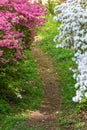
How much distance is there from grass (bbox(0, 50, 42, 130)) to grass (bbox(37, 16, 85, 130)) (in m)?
0.68

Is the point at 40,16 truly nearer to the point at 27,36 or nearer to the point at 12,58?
the point at 27,36

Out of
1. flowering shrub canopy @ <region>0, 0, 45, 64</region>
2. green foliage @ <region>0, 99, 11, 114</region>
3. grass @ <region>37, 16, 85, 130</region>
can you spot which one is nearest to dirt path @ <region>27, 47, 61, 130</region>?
grass @ <region>37, 16, 85, 130</region>

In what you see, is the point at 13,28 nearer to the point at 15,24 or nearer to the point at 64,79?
the point at 15,24

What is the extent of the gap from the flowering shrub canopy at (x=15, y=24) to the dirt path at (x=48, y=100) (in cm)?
132

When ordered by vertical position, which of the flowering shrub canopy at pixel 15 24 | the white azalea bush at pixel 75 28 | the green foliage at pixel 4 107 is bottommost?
→ the green foliage at pixel 4 107

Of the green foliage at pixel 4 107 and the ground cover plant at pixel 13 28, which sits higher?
the ground cover plant at pixel 13 28

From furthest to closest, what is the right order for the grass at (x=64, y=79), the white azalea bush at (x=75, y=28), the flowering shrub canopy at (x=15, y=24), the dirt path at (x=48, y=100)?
the flowering shrub canopy at (x=15, y=24), the dirt path at (x=48, y=100), the grass at (x=64, y=79), the white azalea bush at (x=75, y=28)

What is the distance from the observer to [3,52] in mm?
8969

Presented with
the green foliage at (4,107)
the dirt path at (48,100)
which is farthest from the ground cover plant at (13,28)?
the dirt path at (48,100)

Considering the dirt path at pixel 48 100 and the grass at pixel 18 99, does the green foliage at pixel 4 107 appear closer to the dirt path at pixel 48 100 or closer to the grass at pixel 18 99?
the grass at pixel 18 99

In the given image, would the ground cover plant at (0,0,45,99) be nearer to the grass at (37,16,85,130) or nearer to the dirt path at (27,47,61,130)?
the dirt path at (27,47,61,130)

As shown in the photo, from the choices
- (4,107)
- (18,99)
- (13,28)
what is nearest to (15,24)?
(13,28)

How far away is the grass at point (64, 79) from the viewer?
8.01 metres

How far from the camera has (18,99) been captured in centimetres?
960
